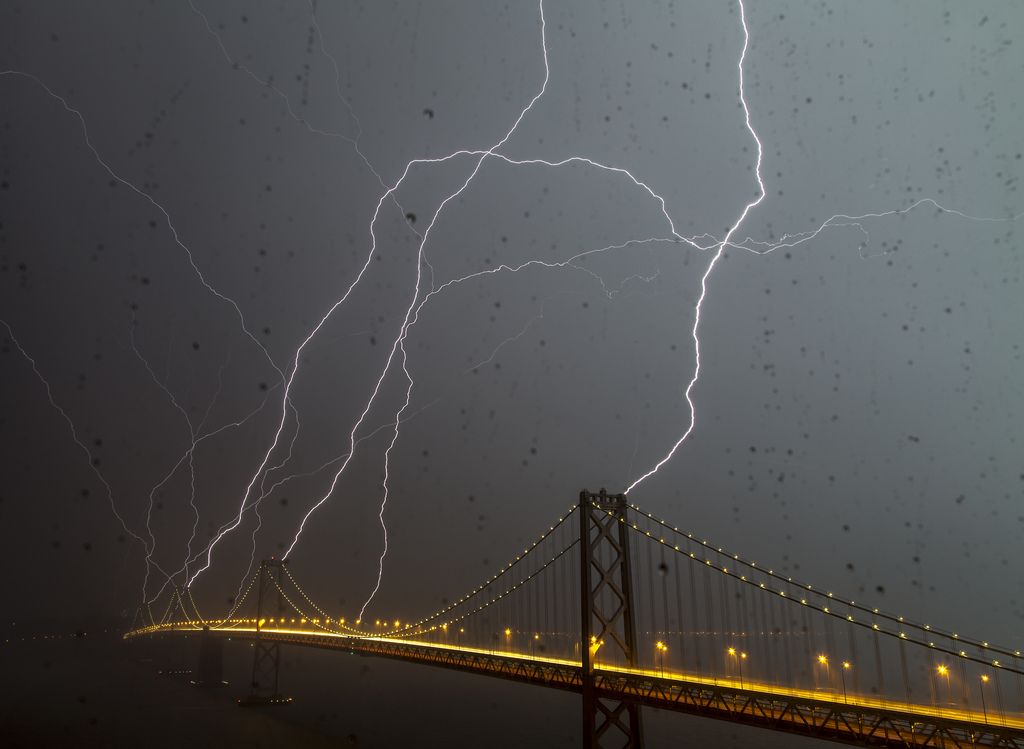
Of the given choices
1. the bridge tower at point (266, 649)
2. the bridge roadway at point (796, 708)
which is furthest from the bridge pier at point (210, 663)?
the bridge roadway at point (796, 708)

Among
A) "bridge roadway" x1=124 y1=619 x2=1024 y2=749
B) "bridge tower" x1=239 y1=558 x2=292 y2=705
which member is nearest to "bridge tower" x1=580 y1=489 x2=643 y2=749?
"bridge roadway" x1=124 y1=619 x2=1024 y2=749

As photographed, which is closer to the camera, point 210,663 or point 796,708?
point 796,708

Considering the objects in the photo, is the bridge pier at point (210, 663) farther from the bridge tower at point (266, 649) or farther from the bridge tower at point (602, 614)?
the bridge tower at point (602, 614)

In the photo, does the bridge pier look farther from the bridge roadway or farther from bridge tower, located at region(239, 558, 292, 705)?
the bridge roadway

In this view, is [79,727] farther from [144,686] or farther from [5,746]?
[144,686]

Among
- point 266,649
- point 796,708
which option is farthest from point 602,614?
point 266,649

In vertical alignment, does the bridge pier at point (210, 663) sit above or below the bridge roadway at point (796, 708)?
below

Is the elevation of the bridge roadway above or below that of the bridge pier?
above

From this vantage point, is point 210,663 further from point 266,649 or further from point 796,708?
A: point 796,708

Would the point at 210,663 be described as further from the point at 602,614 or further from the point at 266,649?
the point at 602,614

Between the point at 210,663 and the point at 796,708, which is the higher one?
the point at 796,708

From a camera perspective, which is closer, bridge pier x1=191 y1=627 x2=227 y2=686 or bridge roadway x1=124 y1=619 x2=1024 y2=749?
bridge roadway x1=124 y1=619 x2=1024 y2=749
